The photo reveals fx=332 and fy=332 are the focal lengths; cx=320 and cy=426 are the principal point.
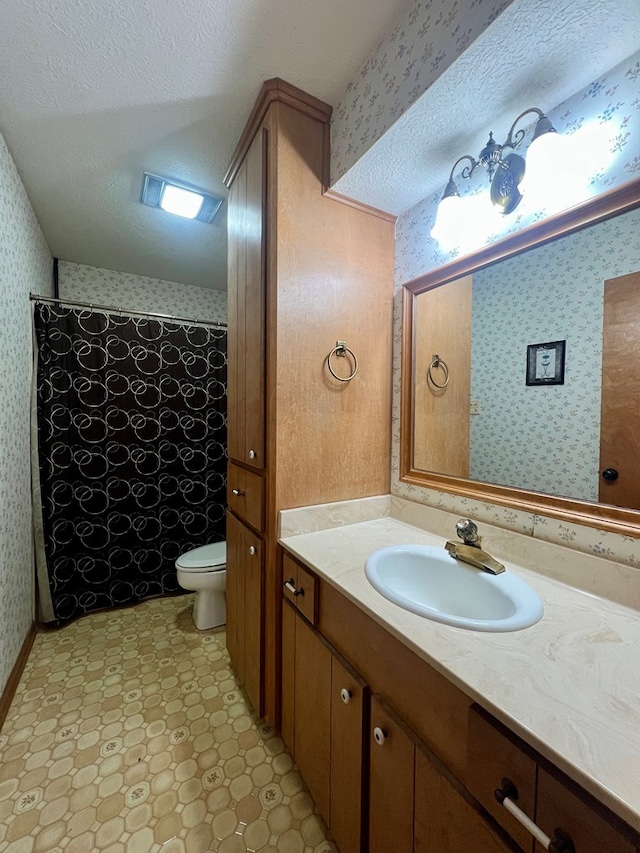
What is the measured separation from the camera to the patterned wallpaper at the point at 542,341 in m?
0.88

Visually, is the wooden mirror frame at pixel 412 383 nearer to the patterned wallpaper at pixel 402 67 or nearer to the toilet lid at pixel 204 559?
the patterned wallpaper at pixel 402 67

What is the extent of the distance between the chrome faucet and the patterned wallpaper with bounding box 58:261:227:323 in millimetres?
2643

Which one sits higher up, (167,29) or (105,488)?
(167,29)

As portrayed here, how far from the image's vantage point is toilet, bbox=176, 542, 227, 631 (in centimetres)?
188

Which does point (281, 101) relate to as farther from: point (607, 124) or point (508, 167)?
point (607, 124)

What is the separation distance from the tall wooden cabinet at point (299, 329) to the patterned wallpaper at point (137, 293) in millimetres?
1756

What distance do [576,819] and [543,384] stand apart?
2.99 feet

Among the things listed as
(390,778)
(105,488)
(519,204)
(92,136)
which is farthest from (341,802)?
(92,136)

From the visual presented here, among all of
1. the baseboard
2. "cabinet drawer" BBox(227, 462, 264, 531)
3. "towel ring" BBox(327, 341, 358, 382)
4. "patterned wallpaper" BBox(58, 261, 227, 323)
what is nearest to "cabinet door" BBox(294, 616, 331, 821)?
"cabinet drawer" BBox(227, 462, 264, 531)

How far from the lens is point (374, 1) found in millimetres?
924

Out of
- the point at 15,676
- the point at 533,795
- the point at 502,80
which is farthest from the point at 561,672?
the point at 15,676

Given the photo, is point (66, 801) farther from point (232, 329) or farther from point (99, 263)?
point (99, 263)

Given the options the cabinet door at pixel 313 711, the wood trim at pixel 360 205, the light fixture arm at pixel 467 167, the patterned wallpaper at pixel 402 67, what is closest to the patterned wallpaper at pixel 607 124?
the light fixture arm at pixel 467 167

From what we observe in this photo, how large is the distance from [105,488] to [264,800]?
1.77 meters
